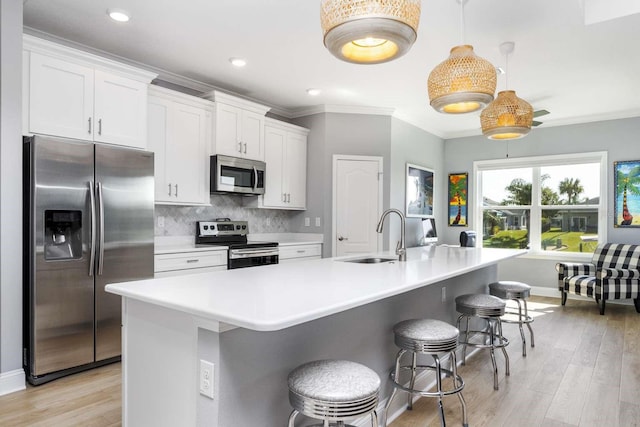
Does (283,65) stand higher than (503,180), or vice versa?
(283,65)

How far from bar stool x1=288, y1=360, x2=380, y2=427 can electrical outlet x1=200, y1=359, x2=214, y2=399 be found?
289 mm

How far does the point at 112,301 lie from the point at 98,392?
0.67 m

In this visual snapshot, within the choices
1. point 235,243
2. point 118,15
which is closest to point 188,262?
point 235,243

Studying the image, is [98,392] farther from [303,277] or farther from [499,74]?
[499,74]

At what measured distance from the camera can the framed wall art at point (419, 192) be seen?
5855 mm

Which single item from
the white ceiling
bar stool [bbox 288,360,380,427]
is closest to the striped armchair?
the white ceiling

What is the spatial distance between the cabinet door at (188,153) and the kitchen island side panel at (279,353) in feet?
7.95

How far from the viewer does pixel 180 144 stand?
3926 millimetres

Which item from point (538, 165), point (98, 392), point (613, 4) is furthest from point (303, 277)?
point (538, 165)

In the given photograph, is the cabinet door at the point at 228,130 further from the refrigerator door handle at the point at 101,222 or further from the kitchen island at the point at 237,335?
the kitchen island at the point at 237,335

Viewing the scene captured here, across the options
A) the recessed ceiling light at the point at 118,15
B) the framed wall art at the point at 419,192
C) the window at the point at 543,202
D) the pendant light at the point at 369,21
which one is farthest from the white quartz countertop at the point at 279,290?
the window at the point at 543,202

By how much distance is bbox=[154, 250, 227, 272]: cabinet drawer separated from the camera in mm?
3475

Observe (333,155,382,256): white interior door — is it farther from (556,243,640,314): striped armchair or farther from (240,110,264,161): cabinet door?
(556,243,640,314): striped armchair

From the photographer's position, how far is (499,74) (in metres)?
4.03
